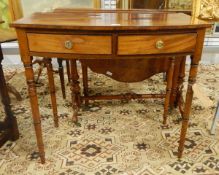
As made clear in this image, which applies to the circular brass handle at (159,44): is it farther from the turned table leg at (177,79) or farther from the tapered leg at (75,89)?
the tapered leg at (75,89)

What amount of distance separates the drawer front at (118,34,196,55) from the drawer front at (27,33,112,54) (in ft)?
0.26

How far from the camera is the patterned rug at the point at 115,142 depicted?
1515 mm

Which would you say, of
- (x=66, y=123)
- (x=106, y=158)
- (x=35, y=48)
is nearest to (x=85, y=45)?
(x=35, y=48)

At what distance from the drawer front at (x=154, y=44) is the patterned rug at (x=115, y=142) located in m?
0.75

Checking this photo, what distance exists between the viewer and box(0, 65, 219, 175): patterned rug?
1515 millimetres

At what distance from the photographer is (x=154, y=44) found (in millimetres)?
1195

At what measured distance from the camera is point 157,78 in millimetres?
2828

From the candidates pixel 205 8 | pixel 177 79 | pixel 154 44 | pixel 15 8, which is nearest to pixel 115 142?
pixel 177 79

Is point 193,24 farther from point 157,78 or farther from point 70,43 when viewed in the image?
point 157,78

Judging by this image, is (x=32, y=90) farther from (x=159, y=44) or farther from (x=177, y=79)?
(x=177, y=79)

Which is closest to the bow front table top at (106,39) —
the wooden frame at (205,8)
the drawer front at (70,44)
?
the drawer front at (70,44)

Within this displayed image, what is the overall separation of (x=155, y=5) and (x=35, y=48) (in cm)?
155

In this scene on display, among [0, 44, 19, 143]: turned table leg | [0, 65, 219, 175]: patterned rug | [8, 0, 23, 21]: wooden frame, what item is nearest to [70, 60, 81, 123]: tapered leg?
[0, 65, 219, 175]: patterned rug

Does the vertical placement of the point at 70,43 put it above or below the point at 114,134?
above
